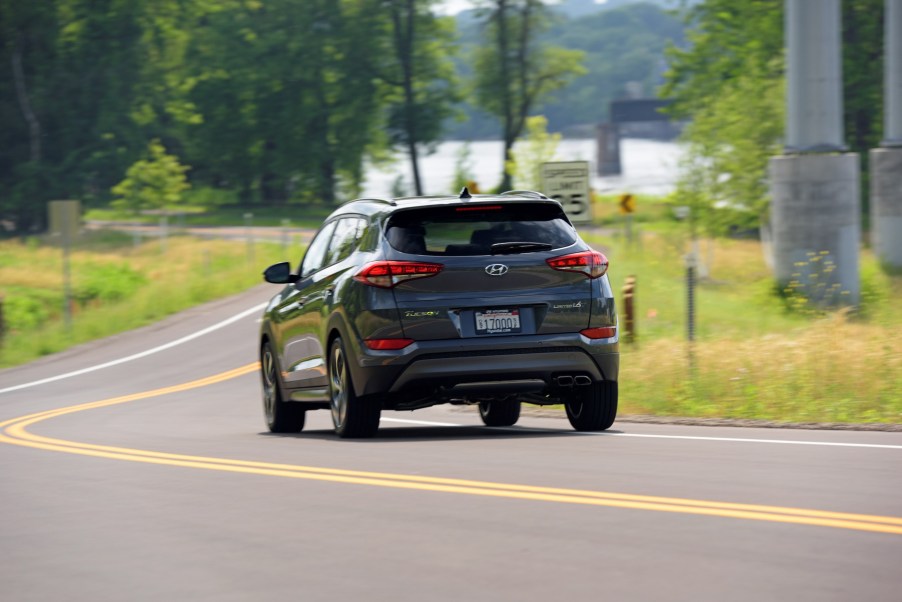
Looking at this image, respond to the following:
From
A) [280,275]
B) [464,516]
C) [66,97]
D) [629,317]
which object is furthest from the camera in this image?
[66,97]

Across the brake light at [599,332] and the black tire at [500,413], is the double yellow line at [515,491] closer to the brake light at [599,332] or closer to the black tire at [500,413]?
the brake light at [599,332]

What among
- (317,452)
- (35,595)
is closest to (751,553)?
(35,595)

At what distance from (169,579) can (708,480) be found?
10.4ft

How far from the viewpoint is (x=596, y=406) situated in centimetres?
1149

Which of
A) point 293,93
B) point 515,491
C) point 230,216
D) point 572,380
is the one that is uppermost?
point 293,93

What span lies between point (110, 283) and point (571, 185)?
32876mm

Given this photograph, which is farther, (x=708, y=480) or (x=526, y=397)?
(x=526, y=397)

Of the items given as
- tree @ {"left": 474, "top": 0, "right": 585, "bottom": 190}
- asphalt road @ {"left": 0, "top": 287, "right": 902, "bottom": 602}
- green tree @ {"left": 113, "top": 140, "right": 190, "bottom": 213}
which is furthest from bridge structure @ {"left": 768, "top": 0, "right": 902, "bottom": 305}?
tree @ {"left": 474, "top": 0, "right": 585, "bottom": 190}

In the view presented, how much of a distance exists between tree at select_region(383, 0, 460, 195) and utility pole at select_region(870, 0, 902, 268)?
5842 centimetres

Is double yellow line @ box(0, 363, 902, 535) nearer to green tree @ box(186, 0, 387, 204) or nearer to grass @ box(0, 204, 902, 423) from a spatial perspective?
grass @ box(0, 204, 902, 423)

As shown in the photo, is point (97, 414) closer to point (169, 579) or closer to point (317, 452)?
point (317, 452)

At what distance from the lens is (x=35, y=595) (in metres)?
6.09

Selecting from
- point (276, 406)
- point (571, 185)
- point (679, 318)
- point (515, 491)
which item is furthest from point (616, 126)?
point (515, 491)

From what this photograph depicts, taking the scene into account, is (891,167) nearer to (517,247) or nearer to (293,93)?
(517,247)
